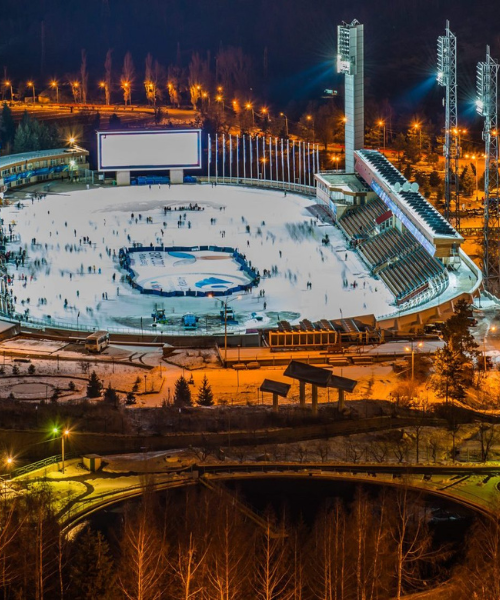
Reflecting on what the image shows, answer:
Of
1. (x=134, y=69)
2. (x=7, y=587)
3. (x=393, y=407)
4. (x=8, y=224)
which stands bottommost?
(x=7, y=587)

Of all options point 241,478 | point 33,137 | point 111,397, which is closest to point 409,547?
point 241,478

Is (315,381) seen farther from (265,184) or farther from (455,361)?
(265,184)

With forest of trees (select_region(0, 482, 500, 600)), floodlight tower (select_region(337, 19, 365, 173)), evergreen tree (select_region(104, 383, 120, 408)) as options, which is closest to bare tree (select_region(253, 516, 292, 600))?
forest of trees (select_region(0, 482, 500, 600))

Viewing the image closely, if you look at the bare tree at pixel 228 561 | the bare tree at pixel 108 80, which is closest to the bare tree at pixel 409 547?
the bare tree at pixel 228 561

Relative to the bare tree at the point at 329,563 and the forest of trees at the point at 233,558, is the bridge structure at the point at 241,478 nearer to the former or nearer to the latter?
the forest of trees at the point at 233,558

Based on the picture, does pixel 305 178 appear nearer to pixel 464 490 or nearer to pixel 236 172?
pixel 236 172

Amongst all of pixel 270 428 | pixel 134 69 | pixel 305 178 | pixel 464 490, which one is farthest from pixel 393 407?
pixel 134 69

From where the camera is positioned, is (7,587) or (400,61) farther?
(400,61)
